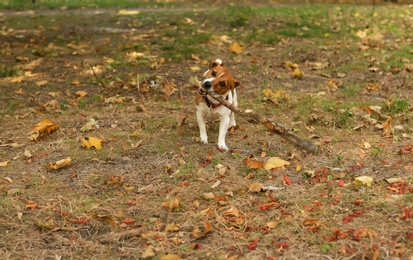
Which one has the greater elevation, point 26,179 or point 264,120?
point 264,120

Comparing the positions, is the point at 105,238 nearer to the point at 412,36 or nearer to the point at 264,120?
the point at 264,120

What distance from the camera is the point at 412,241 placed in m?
3.04

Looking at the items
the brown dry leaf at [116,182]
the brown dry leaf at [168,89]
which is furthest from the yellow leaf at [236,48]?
the brown dry leaf at [116,182]

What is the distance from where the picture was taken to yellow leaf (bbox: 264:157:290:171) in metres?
4.21

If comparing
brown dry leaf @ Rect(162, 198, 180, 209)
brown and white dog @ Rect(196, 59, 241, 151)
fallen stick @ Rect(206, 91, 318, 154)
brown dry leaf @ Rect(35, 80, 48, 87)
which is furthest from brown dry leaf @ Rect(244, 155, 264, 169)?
brown dry leaf @ Rect(35, 80, 48, 87)

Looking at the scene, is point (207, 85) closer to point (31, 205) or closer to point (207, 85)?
point (207, 85)

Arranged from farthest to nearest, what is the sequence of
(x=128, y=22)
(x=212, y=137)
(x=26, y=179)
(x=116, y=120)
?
1. (x=128, y=22)
2. (x=116, y=120)
3. (x=212, y=137)
4. (x=26, y=179)

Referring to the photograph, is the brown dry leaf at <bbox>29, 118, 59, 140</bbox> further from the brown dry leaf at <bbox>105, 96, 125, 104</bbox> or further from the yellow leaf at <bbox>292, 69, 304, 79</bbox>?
the yellow leaf at <bbox>292, 69, 304, 79</bbox>

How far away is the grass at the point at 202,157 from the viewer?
322 cm

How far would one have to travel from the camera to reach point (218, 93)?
4449 millimetres

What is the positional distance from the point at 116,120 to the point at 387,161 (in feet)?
9.31

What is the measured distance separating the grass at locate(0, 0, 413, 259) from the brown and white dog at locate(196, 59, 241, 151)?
0.18 meters

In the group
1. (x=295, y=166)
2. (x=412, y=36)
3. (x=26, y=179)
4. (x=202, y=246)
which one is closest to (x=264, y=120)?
(x=295, y=166)

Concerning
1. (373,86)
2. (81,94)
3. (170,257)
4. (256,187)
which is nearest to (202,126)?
(256,187)
